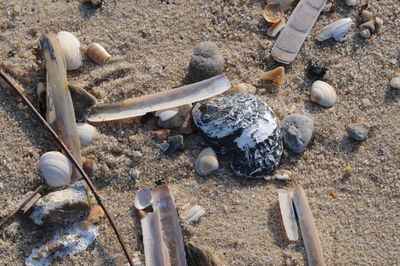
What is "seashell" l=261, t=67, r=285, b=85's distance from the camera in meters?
3.04

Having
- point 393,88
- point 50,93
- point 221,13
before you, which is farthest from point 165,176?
point 393,88

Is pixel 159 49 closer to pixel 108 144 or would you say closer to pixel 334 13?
pixel 108 144

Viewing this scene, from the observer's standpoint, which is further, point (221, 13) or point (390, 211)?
point (221, 13)

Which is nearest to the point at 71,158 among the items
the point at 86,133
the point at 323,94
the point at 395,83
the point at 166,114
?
the point at 86,133

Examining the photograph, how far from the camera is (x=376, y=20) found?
3.29 meters

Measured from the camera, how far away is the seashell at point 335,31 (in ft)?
10.5

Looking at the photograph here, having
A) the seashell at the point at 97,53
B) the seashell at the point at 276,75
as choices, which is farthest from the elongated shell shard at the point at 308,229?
the seashell at the point at 97,53

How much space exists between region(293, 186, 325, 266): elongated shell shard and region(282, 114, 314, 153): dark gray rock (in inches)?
9.5

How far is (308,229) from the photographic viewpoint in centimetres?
270

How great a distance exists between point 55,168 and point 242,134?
3.13 ft

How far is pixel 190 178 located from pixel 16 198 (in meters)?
0.87

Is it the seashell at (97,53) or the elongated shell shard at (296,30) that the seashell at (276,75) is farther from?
the seashell at (97,53)

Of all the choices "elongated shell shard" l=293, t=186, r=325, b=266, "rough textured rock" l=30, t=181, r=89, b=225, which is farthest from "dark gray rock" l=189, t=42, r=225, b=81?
"rough textured rock" l=30, t=181, r=89, b=225

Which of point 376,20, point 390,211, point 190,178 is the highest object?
point 376,20
